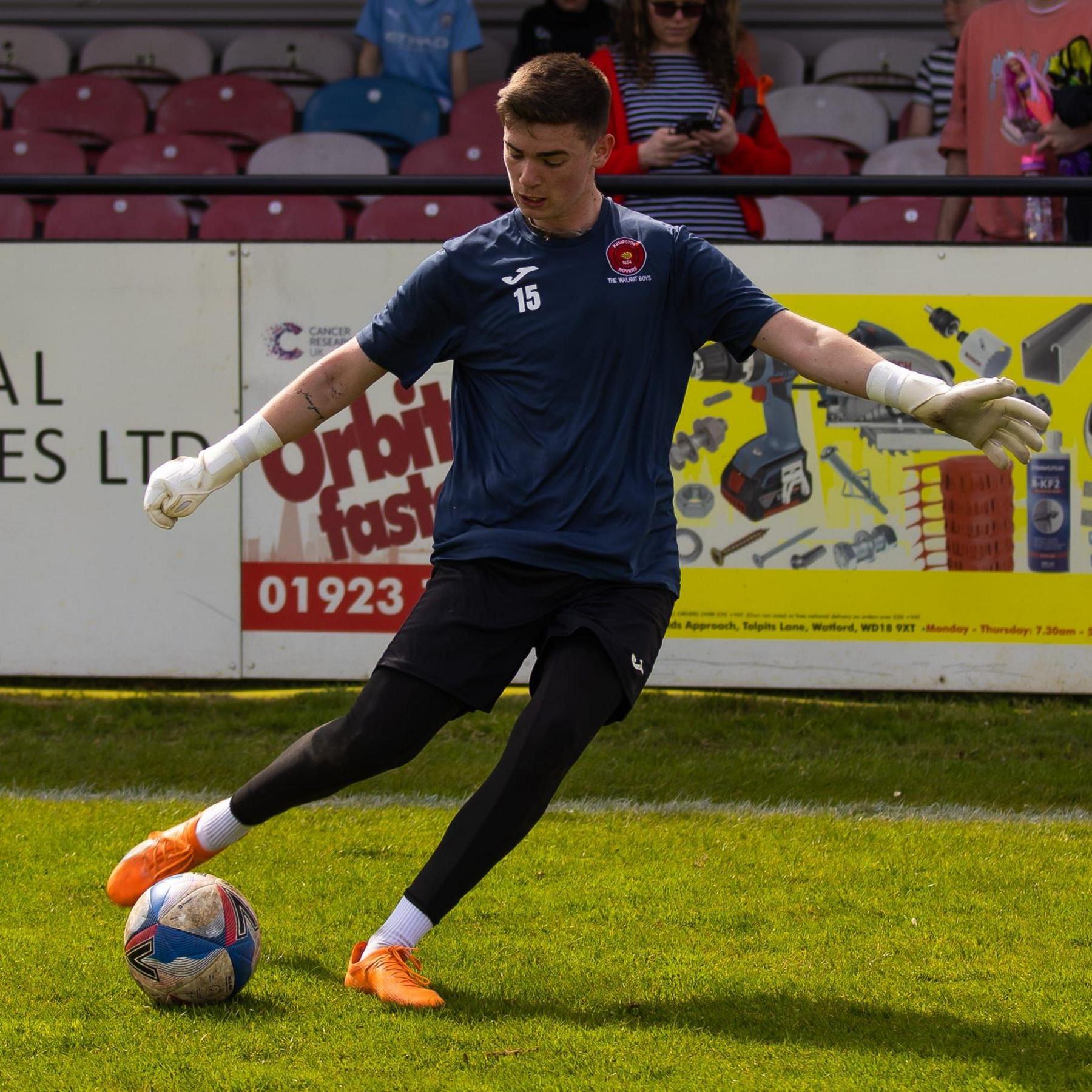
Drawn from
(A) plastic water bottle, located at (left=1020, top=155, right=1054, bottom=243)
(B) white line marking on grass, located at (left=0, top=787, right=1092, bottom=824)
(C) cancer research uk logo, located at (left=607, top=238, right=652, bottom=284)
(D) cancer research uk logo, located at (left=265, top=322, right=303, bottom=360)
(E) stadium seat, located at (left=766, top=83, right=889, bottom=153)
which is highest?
(E) stadium seat, located at (left=766, top=83, right=889, bottom=153)

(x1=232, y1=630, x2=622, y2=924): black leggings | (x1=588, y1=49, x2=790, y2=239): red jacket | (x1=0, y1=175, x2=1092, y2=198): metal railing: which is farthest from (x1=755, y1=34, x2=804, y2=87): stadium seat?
(x1=232, y1=630, x2=622, y2=924): black leggings

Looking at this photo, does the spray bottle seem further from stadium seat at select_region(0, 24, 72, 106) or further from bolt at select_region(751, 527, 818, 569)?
stadium seat at select_region(0, 24, 72, 106)

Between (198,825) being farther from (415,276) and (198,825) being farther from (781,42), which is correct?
(781,42)

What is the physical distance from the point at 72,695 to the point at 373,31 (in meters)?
4.80

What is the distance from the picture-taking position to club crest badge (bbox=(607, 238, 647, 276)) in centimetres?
357

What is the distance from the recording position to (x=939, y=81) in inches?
339

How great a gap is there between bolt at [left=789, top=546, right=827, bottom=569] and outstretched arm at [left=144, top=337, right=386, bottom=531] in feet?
9.77

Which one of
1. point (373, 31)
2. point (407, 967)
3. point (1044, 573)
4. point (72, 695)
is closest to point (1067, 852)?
point (1044, 573)

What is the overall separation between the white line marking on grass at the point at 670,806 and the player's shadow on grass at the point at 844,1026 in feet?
5.37

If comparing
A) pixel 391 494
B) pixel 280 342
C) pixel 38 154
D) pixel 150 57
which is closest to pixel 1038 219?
pixel 391 494

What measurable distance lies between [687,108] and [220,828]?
13.4ft

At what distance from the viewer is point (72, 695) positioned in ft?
21.7

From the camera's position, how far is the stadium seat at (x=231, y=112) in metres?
10.1

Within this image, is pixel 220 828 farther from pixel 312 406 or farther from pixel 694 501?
pixel 694 501
